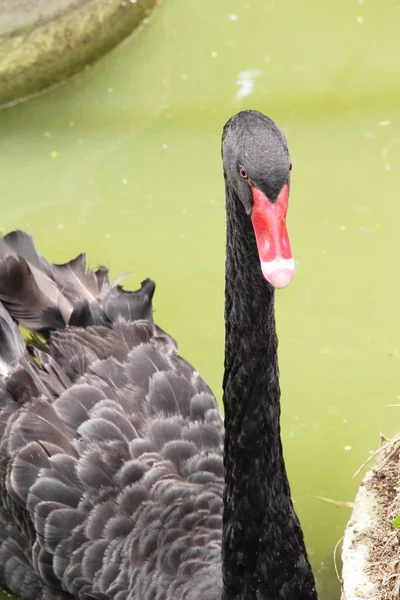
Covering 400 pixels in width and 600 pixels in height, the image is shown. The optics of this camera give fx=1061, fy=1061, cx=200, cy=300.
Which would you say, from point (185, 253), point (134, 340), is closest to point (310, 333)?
point (185, 253)

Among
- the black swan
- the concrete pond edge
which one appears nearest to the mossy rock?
the black swan

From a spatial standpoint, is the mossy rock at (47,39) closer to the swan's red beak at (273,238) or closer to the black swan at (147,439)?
the black swan at (147,439)

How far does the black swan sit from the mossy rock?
4.65ft

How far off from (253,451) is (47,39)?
8.49 ft

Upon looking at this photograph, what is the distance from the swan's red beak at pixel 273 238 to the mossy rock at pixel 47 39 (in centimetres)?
265

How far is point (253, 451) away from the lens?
6.51 feet

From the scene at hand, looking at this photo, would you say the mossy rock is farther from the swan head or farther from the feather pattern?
the swan head

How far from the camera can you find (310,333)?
3229mm

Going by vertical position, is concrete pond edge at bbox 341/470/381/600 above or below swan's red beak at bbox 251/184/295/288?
below

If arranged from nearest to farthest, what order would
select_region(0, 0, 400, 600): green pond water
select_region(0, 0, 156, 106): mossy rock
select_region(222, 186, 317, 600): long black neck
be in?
select_region(222, 186, 317, 600): long black neck < select_region(0, 0, 400, 600): green pond water < select_region(0, 0, 156, 106): mossy rock

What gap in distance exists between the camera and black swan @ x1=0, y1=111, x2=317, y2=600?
180cm

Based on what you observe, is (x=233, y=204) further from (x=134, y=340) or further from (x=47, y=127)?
(x=47, y=127)

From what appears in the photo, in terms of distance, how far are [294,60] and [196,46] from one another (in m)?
0.42

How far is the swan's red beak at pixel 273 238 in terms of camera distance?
5.07ft
